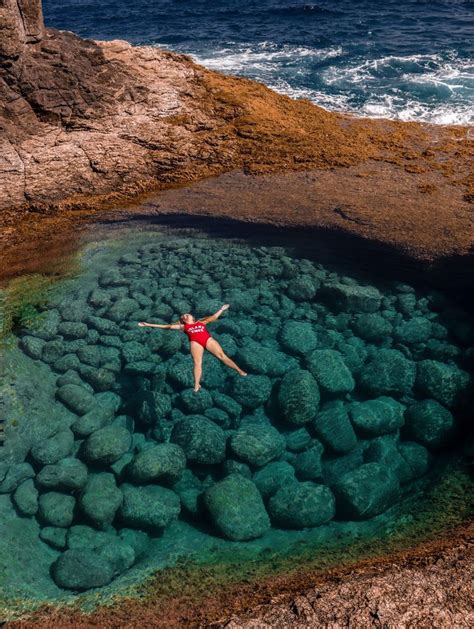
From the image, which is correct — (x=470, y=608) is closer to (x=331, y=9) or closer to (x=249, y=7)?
(x=331, y=9)

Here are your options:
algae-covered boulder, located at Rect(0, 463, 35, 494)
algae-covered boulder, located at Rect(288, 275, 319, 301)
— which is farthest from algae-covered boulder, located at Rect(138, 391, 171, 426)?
algae-covered boulder, located at Rect(288, 275, 319, 301)

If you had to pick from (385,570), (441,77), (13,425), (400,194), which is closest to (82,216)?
Result: (13,425)

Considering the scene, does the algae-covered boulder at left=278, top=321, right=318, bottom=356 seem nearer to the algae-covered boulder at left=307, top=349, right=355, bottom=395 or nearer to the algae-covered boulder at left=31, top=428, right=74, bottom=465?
the algae-covered boulder at left=307, top=349, right=355, bottom=395

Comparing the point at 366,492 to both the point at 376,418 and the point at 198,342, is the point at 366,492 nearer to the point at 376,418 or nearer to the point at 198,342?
the point at 376,418

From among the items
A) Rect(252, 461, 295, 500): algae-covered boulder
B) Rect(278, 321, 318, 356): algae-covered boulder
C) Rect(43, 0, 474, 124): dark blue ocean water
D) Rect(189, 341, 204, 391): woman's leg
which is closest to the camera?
Rect(252, 461, 295, 500): algae-covered boulder

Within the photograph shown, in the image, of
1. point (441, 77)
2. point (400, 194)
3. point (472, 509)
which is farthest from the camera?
point (441, 77)

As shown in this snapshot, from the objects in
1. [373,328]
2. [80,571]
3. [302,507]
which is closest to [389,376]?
[373,328]
